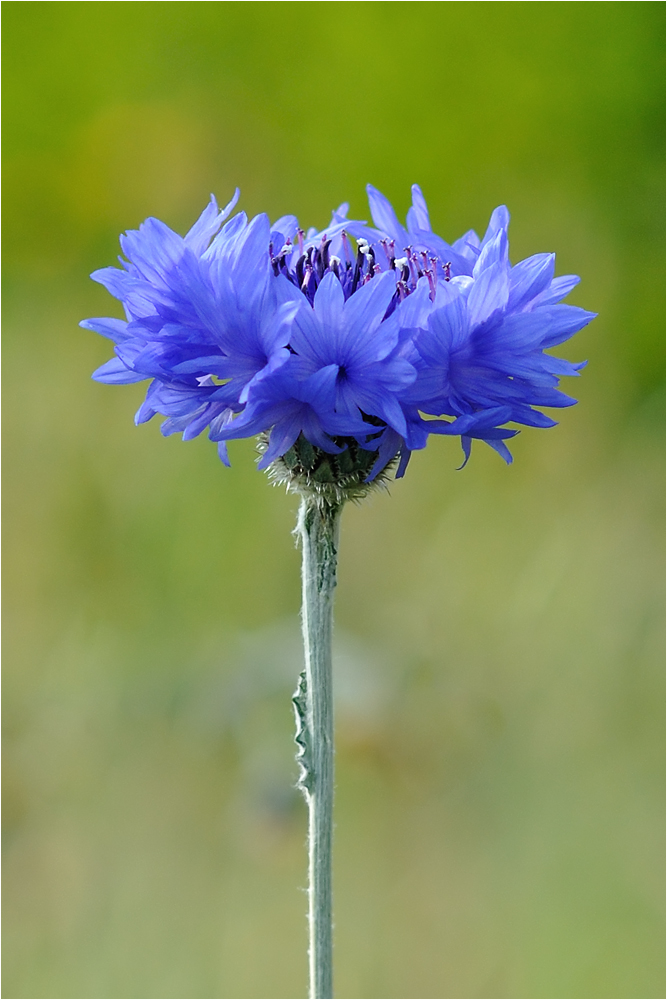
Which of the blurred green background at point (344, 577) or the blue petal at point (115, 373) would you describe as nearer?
the blue petal at point (115, 373)

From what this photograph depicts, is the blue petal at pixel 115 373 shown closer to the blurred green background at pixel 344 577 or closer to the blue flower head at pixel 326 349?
the blue flower head at pixel 326 349

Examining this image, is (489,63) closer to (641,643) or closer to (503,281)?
(641,643)

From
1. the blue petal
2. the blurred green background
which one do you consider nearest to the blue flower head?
the blue petal

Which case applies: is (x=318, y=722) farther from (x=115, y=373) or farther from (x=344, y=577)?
(x=344, y=577)

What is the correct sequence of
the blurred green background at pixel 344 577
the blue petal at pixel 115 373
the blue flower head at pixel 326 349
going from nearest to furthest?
the blue flower head at pixel 326 349, the blue petal at pixel 115 373, the blurred green background at pixel 344 577

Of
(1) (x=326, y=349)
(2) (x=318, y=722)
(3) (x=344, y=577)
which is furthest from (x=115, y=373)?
(3) (x=344, y=577)

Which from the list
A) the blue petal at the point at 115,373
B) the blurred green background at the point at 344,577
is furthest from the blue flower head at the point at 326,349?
the blurred green background at the point at 344,577

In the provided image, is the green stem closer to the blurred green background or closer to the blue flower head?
the blue flower head
